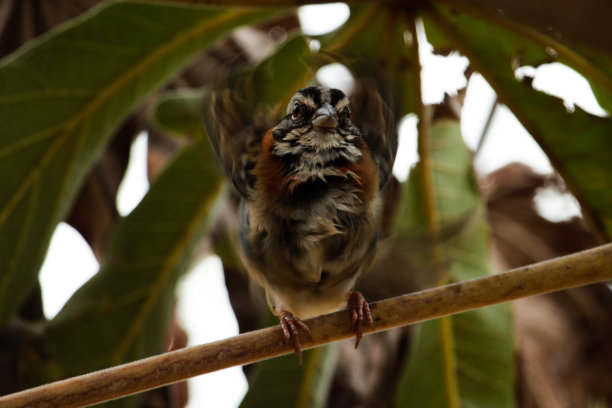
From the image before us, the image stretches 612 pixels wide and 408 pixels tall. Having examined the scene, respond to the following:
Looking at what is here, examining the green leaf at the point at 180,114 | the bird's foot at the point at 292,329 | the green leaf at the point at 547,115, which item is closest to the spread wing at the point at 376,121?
the bird's foot at the point at 292,329

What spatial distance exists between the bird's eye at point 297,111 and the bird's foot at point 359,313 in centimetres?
36

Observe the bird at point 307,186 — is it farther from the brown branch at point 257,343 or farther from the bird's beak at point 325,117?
the brown branch at point 257,343

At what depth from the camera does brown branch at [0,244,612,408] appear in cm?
112

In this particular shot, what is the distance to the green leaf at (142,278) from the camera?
1968 millimetres

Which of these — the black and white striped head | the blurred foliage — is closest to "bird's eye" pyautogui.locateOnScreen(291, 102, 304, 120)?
the black and white striped head

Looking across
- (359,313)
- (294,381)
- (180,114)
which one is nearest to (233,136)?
(359,313)

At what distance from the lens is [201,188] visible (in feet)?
6.97

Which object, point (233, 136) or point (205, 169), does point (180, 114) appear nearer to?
point (205, 169)

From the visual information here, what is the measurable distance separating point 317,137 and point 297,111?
0.06 m

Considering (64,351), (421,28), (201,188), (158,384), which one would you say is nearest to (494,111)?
(421,28)

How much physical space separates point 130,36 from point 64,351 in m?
0.78

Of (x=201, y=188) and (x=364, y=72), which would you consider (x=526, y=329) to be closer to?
(x=201, y=188)

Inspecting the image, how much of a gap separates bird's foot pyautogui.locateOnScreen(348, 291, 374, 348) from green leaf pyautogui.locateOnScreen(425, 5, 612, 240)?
2.25 ft

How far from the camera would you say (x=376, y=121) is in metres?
1.54
